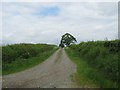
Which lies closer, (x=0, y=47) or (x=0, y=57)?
(x=0, y=57)

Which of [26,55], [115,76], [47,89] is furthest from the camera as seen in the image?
[26,55]

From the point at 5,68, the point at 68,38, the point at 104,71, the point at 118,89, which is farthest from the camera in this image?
the point at 68,38

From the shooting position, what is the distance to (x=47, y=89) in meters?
12.1

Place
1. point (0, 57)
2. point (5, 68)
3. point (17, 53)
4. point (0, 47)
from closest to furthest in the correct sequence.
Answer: point (5, 68) < point (0, 57) < point (0, 47) < point (17, 53)

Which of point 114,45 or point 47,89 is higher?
point 114,45

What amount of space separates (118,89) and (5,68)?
12525mm

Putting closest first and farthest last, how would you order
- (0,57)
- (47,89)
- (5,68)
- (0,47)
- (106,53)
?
(47,89)
(106,53)
(5,68)
(0,57)
(0,47)

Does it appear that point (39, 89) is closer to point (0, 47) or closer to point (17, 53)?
point (0, 47)

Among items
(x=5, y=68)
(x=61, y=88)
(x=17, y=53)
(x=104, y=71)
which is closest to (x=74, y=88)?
(x=61, y=88)

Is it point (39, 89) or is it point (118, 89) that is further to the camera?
point (39, 89)

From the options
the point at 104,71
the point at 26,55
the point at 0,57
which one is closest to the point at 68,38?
the point at 26,55

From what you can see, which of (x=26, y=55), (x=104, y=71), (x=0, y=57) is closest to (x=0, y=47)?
(x=0, y=57)

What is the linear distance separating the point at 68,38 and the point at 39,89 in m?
108

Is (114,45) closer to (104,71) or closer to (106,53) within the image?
(106,53)
